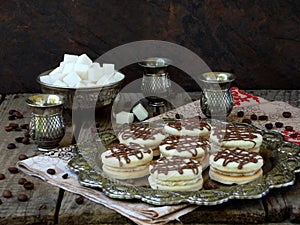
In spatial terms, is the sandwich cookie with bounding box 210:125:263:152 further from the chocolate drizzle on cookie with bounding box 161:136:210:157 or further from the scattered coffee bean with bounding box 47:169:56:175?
the scattered coffee bean with bounding box 47:169:56:175

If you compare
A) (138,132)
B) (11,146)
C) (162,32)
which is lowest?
(11,146)

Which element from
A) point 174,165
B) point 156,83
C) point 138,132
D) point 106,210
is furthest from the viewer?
point 156,83

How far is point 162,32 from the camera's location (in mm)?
2533

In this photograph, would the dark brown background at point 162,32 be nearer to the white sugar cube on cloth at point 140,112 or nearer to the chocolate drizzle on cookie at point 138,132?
the white sugar cube on cloth at point 140,112

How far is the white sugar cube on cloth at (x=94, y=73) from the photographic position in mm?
2135

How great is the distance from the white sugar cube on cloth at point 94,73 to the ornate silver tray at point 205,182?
12.8 inches

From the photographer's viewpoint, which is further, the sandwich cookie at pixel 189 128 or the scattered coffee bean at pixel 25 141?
the scattered coffee bean at pixel 25 141

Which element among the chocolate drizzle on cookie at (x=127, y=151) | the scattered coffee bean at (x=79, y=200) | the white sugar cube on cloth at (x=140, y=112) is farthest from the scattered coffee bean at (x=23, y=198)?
A: the white sugar cube on cloth at (x=140, y=112)

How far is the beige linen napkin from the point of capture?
148 cm

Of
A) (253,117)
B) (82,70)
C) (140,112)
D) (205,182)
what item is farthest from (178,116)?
(205,182)

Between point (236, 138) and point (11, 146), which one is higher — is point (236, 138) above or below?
above

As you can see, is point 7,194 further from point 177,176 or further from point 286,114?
point 286,114

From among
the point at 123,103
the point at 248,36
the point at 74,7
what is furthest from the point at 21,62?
the point at 248,36

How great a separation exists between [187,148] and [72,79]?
1.79 feet
